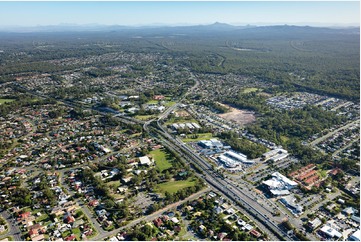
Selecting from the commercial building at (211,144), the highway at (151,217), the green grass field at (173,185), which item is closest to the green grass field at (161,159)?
the green grass field at (173,185)

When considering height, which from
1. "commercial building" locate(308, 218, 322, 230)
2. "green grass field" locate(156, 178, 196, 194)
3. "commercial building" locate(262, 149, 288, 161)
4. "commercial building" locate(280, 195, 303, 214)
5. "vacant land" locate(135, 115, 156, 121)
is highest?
"vacant land" locate(135, 115, 156, 121)

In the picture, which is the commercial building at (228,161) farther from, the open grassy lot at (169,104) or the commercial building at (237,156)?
the open grassy lot at (169,104)

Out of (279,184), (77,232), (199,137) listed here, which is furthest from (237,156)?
(77,232)

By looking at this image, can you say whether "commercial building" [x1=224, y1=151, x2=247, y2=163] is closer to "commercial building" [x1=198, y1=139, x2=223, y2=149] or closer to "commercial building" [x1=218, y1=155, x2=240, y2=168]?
"commercial building" [x1=218, y1=155, x2=240, y2=168]

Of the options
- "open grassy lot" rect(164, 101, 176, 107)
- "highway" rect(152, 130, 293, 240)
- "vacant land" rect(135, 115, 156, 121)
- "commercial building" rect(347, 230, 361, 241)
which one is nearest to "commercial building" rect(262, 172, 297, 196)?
"highway" rect(152, 130, 293, 240)

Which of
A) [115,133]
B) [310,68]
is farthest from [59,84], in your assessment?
[310,68]

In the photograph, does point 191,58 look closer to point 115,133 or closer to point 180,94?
point 180,94

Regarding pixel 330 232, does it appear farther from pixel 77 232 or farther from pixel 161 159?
pixel 77 232
